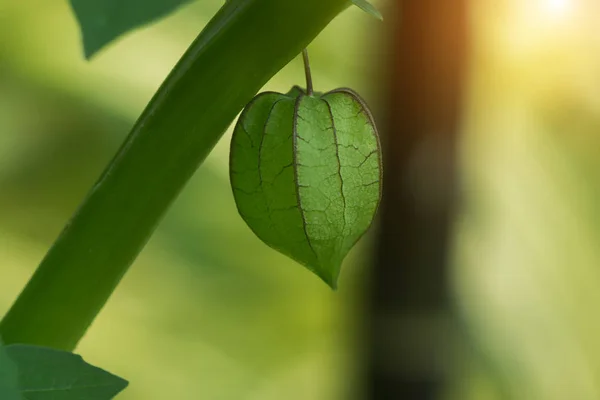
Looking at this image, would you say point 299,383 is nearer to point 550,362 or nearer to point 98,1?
point 550,362

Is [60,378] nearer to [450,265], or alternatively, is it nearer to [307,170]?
[307,170]

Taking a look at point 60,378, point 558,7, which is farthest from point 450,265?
point 60,378

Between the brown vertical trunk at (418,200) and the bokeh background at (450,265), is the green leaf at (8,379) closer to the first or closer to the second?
the bokeh background at (450,265)

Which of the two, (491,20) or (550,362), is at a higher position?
(491,20)

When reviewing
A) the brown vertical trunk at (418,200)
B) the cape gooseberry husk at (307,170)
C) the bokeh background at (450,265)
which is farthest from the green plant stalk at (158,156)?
the brown vertical trunk at (418,200)

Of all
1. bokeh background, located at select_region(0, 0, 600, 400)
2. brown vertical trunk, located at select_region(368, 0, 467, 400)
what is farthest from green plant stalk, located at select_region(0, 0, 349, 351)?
brown vertical trunk, located at select_region(368, 0, 467, 400)

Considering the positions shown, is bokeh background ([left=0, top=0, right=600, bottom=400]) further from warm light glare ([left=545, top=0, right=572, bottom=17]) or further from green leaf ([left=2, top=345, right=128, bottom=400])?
green leaf ([left=2, top=345, right=128, bottom=400])

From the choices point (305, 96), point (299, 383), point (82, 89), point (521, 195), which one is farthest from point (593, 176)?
point (305, 96)
